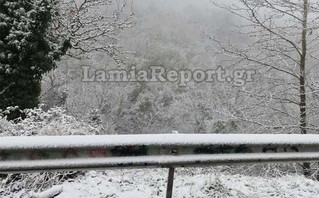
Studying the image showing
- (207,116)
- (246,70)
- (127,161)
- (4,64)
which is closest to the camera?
(127,161)

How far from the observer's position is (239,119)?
9938mm

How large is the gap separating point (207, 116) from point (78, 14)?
2515cm

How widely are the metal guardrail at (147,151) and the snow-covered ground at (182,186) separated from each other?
4.87 feet

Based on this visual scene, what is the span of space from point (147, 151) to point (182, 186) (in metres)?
2.14

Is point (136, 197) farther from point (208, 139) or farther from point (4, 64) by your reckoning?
point (4, 64)

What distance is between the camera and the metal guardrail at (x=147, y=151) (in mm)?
2365

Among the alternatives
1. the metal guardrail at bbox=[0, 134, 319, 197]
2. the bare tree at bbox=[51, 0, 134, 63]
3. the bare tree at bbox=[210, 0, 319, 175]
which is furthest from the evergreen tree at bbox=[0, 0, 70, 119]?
the metal guardrail at bbox=[0, 134, 319, 197]

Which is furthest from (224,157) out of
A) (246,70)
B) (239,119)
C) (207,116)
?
(207,116)

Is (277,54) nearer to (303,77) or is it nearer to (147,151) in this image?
(303,77)

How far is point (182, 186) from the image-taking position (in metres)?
4.60

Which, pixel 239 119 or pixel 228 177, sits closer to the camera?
pixel 228 177
